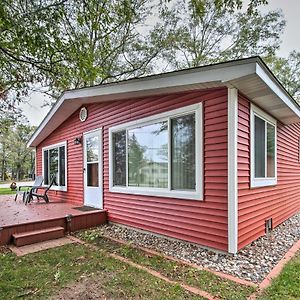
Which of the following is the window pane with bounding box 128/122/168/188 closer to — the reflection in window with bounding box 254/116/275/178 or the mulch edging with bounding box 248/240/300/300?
the reflection in window with bounding box 254/116/275/178

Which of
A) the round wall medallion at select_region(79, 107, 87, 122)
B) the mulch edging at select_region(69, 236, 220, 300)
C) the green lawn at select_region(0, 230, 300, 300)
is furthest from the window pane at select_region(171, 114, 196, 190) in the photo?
the round wall medallion at select_region(79, 107, 87, 122)

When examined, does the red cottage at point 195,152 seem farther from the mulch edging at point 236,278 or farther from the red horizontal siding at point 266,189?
the mulch edging at point 236,278

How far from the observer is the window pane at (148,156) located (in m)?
4.71

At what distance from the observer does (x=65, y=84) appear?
4.68 m

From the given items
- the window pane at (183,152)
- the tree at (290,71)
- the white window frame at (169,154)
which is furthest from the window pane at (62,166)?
the tree at (290,71)

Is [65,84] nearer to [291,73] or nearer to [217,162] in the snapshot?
[217,162]

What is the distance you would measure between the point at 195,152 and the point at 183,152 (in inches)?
11.6

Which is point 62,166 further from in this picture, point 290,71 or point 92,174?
point 290,71

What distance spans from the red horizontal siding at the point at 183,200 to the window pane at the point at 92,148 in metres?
0.40

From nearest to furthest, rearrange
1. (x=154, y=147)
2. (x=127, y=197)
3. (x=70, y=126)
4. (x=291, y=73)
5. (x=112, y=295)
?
(x=112, y=295), (x=154, y=147), (x=127, y=197), (x=70, y=126), (x=291, y=73)

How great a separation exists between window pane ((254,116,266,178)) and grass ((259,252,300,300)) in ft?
5.67

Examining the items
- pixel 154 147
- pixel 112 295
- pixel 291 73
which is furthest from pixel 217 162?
pixel 291 73

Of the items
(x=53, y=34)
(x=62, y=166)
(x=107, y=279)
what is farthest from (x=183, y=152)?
(x=62, y=166)

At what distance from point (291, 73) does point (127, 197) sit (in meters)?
17.4
